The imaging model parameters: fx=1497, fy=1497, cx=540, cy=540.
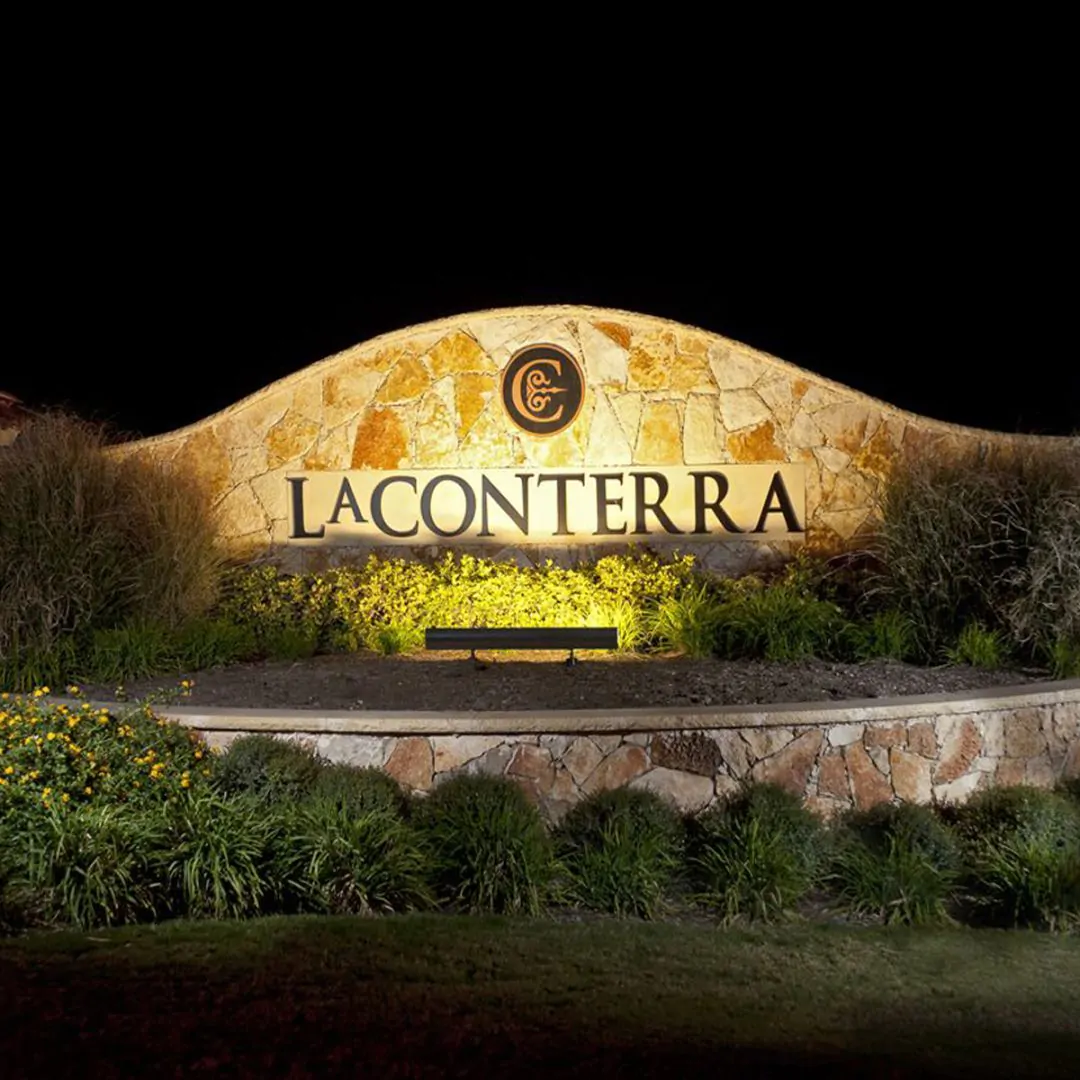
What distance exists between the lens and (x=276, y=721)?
7.81m

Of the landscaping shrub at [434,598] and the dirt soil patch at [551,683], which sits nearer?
the dirt soil patch at [551,683]

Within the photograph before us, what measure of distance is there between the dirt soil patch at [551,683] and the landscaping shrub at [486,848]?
783 millimetres

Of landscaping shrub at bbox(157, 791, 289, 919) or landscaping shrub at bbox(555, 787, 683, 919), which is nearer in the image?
landscaping shrub at bbox(157, 791, 289, 919)

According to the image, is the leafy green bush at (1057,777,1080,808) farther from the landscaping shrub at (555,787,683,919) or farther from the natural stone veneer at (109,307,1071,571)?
the natural stone veneer at (109,307,1071,571)

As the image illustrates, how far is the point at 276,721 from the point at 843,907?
301 centimetres

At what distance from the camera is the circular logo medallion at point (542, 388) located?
12.1 metres

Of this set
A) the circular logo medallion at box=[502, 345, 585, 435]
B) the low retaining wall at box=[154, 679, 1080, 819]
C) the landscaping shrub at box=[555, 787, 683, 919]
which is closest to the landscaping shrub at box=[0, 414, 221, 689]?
the low retaining wall at box=[154, 679, 1080, 819]

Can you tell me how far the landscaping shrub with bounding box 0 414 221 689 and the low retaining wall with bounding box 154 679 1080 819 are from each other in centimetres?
217

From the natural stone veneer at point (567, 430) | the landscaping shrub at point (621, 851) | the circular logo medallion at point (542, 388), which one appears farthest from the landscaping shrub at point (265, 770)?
the circular logo medallion at point (542, 388)

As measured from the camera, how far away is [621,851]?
6969mm

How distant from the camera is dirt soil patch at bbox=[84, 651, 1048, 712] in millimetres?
8195

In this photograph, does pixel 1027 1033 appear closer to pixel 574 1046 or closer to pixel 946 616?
pixel 574 1046

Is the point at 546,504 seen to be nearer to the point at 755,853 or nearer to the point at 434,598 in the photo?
the point at 434,598

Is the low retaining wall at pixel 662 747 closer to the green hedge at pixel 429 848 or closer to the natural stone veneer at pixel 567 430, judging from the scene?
the green hedge at pixel 429 848
